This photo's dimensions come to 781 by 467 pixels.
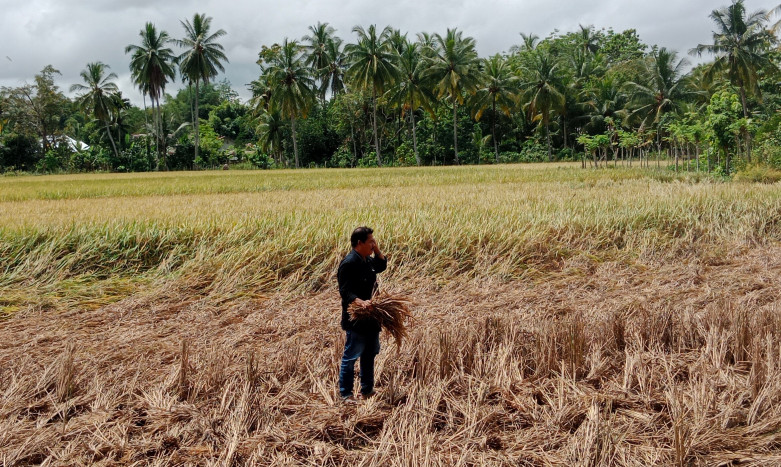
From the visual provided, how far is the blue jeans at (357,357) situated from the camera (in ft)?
10.1

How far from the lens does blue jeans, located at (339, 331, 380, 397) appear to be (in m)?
3.06

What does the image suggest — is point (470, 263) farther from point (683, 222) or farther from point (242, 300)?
point (683, 222)

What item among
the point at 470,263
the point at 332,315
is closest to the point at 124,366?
the point at 332,315

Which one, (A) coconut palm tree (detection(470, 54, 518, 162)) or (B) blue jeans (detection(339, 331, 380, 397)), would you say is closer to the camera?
(B) blue jeans (detection(339, 331, 380, 397))

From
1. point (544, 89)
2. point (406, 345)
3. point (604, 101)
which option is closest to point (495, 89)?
point (544, 89)

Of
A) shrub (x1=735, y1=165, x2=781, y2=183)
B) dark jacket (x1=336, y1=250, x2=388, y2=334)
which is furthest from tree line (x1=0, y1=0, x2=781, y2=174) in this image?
dark jacket (x1=336, y1=250, x2=388, y2=334)

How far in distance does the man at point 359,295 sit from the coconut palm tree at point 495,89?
4095 cm

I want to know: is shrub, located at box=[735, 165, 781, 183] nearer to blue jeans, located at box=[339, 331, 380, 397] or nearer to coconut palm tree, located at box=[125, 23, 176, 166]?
blue jeans, located at box=[339, 331, 380, 397]

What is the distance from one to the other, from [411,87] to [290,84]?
9.19 metres

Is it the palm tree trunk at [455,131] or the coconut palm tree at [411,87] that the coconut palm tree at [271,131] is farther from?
the palm tree trunk at [455,131]

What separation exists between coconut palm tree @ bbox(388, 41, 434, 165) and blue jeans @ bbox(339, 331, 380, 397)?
124 feet

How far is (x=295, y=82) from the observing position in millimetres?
40562

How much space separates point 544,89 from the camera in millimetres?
40688

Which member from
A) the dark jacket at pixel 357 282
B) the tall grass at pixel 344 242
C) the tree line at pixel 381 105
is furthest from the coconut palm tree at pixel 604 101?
the dark jacket at pixel 357 282
